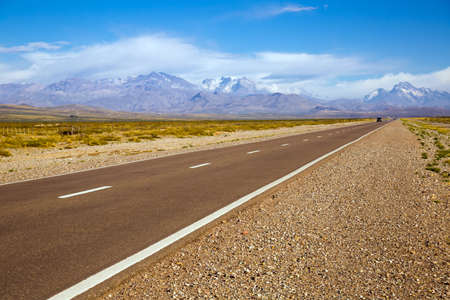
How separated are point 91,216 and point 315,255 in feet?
12.7

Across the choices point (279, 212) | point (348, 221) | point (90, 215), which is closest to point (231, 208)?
point (279, 212)

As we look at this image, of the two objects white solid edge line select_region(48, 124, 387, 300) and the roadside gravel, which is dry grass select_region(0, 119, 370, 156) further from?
the roadside gravel

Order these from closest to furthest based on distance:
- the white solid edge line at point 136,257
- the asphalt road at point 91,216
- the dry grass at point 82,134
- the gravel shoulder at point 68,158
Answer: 1. the white solid edge line at point 136,257
2. the asphalt road at point 91,216
3. the gravel shoulder at point 68,158
4. the dry grass at point 82,134

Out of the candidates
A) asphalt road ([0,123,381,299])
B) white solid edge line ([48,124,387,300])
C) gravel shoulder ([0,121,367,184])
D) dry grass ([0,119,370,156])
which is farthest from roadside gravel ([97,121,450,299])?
dry grass ([0,119,370,156])

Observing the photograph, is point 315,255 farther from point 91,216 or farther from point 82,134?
point 82,134

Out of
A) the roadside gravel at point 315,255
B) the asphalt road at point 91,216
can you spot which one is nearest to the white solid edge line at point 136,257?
the asphalt road at point 91,216

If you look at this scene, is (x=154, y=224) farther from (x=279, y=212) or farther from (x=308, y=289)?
(x=308, y=289)

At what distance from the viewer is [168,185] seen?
923cm

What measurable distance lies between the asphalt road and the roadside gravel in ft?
2.40

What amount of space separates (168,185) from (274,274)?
5719mm

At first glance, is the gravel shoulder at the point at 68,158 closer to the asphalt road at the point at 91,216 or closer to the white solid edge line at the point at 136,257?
the asphalt road at the point at 91,216

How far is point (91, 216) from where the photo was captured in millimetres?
6152

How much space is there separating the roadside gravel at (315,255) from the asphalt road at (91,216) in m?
0.73

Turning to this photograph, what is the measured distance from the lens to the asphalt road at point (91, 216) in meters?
3.96
